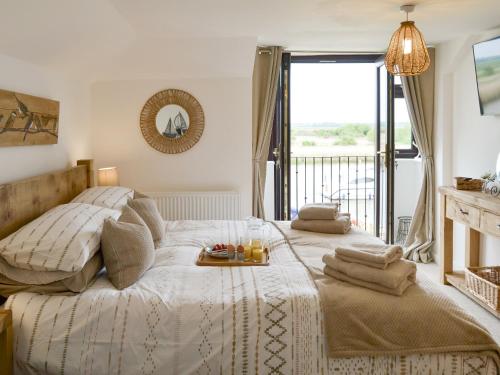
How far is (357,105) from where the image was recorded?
704cm

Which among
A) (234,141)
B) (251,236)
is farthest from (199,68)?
(251,236)

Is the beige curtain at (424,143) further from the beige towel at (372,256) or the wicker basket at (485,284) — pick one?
the beige towel at (372,256)

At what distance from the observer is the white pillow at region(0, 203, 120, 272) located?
7.91 ft

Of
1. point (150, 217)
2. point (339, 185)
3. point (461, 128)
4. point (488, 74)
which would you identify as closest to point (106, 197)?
point (150, 217)

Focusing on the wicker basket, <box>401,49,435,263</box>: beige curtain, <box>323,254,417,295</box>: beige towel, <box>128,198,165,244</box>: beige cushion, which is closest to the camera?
<box>323,254,417,295</box>: beige towel

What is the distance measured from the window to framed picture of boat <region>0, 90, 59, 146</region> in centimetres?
346

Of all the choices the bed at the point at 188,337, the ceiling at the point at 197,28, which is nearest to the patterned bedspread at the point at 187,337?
the bed at the point at 188,337

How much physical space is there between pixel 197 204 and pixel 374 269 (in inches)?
110

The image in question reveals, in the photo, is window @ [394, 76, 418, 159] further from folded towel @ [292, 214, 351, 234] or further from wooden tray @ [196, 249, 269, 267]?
wooden tray @ [196, 249, 269, 267]

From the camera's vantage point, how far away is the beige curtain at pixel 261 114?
5211mm

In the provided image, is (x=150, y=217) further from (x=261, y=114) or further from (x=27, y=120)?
(x=261, y=114)

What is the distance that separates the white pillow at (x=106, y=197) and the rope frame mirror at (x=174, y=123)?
1254 mm

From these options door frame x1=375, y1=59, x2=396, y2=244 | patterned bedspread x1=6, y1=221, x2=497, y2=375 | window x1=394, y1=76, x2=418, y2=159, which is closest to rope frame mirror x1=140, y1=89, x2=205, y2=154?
door frame x1=375, y1=59, x2=396, y2=244

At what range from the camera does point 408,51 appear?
3.49 meters
